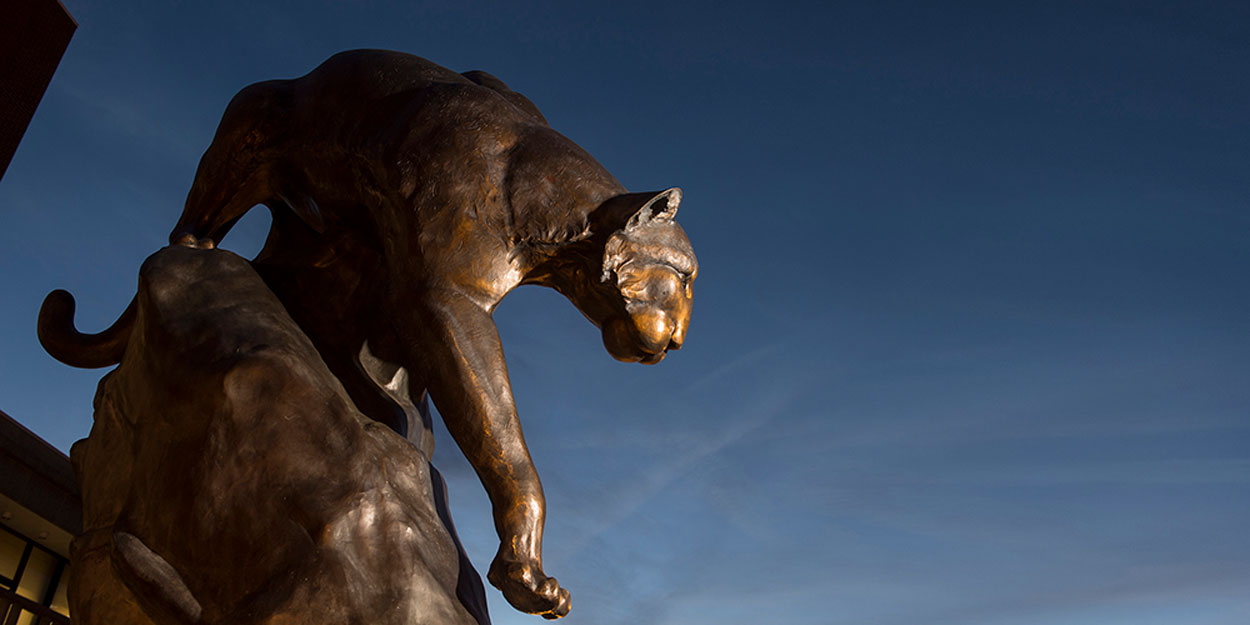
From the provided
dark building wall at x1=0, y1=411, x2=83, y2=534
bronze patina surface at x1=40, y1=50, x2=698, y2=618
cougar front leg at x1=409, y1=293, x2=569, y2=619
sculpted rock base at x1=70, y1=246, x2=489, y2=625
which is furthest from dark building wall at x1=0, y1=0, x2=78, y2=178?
cougar front leg at x1=409, y1=293, x2=569, y2=619

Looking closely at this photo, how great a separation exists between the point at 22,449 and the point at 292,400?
23.7 feet

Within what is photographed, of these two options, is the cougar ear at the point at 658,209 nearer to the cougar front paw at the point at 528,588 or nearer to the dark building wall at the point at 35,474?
the cougar front paw at the point at 528,588

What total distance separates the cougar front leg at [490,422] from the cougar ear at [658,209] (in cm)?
A: 45

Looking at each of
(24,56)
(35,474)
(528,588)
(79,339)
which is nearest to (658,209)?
(528,588)

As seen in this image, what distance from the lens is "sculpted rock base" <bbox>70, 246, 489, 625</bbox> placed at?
1.99m

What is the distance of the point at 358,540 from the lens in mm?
2021

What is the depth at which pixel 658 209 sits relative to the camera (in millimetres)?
2525

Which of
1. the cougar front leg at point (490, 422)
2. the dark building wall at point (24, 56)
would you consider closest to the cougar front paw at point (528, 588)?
the cougar front leg at point (490, 422)

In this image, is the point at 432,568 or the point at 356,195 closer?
the point at 432,568

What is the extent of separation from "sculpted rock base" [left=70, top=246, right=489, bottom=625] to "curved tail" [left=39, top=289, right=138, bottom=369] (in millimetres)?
557

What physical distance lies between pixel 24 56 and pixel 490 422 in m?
5.45

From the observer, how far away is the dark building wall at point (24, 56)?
598cm

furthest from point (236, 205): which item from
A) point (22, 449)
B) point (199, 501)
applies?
point (22, 449)

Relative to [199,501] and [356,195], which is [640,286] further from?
[199,501]
